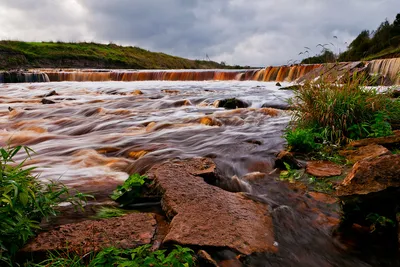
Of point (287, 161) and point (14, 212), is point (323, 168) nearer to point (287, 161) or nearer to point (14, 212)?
point (287, 161)

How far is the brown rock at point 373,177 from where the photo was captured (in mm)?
2701

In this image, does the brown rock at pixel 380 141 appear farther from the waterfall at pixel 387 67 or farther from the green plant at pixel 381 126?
the waterfall at pixel 387 67

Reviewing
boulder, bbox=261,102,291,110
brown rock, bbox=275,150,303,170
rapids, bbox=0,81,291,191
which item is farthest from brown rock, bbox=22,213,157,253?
boulder, bbox=261,102,291,110

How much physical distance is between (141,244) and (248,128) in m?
5.20

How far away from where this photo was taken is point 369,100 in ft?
17.3

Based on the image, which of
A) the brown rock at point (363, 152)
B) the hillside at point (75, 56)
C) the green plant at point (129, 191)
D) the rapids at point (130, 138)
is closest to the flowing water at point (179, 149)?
the rapids at point (130, 138)

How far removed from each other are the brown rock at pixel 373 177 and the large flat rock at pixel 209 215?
0.80 meters

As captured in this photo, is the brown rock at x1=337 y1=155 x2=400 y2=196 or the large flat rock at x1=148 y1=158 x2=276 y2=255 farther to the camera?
the brown rock at x1=337 y1=155 x2=400 y2=196

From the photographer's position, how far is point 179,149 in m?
5.66

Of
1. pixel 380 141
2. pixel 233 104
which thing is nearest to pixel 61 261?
pixel 380 141

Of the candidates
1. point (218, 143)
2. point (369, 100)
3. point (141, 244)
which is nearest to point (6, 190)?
point (141, 244)

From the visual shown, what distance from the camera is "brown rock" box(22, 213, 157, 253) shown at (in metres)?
2.33

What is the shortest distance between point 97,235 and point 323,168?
10.0ft

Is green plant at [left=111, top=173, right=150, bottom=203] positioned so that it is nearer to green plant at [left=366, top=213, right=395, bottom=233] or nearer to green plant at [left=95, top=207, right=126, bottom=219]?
green plant at [left=95, top=207, right=126, bottom=219]
